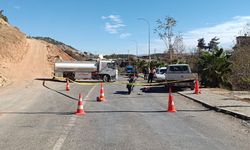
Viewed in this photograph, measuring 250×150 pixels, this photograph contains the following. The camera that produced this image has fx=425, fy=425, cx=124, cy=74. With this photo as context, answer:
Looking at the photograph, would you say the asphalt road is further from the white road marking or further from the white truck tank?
the white truck tank

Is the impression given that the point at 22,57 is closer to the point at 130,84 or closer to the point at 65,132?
the point at 130,84

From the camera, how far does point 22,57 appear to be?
65375 mm

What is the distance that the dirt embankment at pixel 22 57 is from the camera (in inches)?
2024

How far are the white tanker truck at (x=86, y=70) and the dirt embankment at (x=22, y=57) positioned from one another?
4.63 metres

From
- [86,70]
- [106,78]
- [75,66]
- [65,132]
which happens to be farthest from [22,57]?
[65,132]

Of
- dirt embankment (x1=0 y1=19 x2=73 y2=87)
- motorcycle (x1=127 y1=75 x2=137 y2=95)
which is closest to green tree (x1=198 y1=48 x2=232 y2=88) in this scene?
motorcycle (x1=127 y1=75 x2=137 y2=95)

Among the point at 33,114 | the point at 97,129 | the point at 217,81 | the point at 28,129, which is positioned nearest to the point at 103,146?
the point at 97,129

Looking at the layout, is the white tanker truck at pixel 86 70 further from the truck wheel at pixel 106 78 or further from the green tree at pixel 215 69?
the green tree at pixel 215 69

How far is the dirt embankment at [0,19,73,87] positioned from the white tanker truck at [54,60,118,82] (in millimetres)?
4631

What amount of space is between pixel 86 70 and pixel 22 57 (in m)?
24.4

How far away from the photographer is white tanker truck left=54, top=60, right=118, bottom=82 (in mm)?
43656

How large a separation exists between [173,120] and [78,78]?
31.9 m

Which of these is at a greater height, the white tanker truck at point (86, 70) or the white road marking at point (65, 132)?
the white tanker truck at point (86, 70)

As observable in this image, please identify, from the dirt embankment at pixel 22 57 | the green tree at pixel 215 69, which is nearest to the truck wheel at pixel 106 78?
the dirt embankment at pixel 22 57
